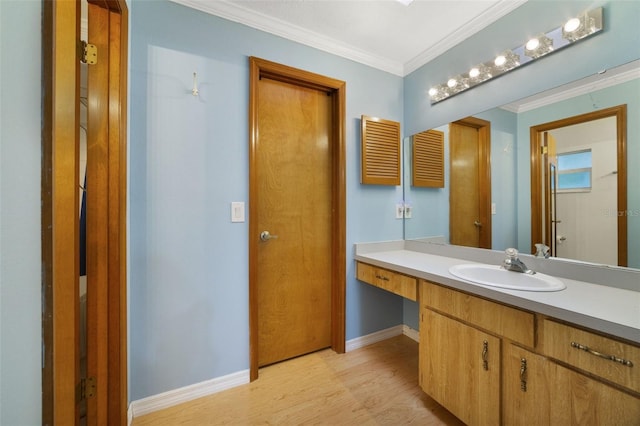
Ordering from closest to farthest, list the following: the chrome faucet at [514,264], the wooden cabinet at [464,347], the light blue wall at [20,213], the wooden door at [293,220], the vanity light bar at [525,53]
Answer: the light blue wall at [20,213], the wooden cabinet at [464,347], the vanity light bar at [525,53], the chrome faucet at [514,264], the wooden door at [293,220]

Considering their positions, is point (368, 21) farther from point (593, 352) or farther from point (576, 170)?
point (593, 352)

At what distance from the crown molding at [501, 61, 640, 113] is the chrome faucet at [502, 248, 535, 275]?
0.87m

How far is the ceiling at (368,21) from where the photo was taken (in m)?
1.59

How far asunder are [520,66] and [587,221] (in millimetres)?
982

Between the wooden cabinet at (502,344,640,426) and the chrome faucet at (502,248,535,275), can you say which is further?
the chrome faucet at (502,248,535,275)

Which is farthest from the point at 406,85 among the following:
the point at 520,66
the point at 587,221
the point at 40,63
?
the point at 40,63

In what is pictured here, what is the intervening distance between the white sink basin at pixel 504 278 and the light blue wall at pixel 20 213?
4.92 ft

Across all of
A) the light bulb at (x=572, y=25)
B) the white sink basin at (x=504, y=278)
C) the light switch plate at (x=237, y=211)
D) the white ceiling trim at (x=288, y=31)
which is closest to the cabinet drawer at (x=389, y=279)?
the white sink basin at (x=504, y=278)

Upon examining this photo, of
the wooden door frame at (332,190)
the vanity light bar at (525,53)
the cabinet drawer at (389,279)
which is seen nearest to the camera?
the vanity light bar at (525,53)

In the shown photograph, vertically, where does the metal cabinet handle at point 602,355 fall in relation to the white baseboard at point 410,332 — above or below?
above

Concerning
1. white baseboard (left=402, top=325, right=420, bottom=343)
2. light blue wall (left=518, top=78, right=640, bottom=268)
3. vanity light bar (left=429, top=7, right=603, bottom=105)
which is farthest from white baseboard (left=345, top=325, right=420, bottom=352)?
vanity light bar (left=429, top=7, right=603, bottom=105)

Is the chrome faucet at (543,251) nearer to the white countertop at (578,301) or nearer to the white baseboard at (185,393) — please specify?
the white countertop at (578,301)

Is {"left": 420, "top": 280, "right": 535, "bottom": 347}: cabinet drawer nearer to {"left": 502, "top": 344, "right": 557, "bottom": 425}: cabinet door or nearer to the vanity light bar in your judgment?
{"left": 502, "top": 344, "right": 557, "bottom": 425}: cabinet door

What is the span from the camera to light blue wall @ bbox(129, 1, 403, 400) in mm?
1410
